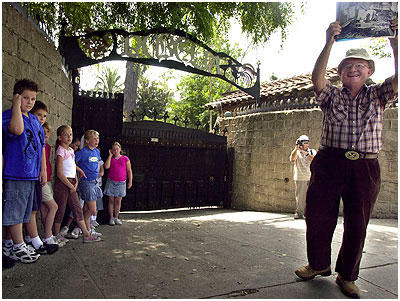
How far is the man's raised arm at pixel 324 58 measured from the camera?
109 inches

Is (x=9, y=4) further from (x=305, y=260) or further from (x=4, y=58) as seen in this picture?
Answer: (x=305, y=260)

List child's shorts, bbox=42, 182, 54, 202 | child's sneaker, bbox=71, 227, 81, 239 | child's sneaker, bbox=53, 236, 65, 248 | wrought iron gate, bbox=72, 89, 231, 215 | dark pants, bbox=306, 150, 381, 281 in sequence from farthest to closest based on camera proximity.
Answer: wrought iron gate, bbox=72, 89, 231, 215 → child's sneaker, bbox=71, 227, 81, 239 → child's sneaker, bbox=53, 236, 65, 248 → child's shorts, bbox=42, 182, 54, 202 → dark pants, bbox=306, 150, 381, 281

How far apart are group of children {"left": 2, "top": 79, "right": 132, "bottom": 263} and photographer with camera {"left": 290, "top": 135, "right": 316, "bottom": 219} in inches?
165

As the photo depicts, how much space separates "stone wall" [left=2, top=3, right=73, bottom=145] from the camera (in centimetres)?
326

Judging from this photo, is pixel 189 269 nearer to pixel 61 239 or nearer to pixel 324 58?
pixel 61 239

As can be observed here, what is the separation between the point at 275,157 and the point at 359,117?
538 cm

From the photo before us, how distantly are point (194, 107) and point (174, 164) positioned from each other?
17785mm

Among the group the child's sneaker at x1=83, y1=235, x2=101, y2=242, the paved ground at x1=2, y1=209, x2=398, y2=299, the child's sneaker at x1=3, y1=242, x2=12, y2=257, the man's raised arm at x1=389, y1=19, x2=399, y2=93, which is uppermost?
the man's raised arm at x1=389, y1=19, x2=399, y2=93

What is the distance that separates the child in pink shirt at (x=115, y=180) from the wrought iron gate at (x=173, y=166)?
3.39 ft

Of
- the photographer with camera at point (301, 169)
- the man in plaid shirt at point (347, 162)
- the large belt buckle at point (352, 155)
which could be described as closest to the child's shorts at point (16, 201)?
the man in plaid shirt at point (347, 162)

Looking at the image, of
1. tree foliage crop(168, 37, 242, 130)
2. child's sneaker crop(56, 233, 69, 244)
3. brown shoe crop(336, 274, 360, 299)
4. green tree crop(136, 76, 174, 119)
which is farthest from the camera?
green tree crop(136, 76, 174, 119)

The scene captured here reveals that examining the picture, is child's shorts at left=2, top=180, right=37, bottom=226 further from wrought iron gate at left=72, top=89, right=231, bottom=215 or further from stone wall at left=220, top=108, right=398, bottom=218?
stone wall at left=220, top=108, right=398, bottom=218

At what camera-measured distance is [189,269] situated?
10.4 ft

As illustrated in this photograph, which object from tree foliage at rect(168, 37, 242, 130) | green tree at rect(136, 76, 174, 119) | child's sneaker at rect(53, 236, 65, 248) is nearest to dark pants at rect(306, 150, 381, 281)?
child's sneaker at rect(53, 236, 65, 248)
